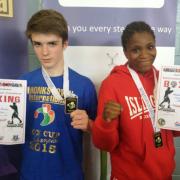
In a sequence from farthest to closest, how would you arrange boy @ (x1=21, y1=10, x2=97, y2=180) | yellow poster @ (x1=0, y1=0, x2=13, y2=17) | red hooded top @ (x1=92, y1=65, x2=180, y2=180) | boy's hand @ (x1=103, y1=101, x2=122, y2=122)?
yellow poster @ (x1=0, y1=0, x2=13, y2=17)
boy @ (x1=21, y1=10, x2=97, y2=180)
red hooded top @ (x1=92, y1=65, x2=180, y2=180)
boy's hand @ (x1=103, y1=101, x2=122, y2=122)

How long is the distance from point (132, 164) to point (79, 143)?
0.31 metres

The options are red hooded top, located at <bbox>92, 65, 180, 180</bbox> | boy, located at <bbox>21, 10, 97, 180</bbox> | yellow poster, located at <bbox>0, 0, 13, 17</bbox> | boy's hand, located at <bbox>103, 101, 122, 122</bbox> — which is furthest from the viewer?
yellow poster, located at <bbox>0, 0, 13, 17</bbox>

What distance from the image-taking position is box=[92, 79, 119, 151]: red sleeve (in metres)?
1.25

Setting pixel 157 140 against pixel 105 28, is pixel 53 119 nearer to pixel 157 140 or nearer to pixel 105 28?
pixel 157 140

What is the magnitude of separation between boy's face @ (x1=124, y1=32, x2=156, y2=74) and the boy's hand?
0.23 meters

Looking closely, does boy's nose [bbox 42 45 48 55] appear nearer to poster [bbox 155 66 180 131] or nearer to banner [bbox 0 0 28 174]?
banner [bbox 0 0 28 174]

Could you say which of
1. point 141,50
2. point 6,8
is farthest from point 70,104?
point 6,8

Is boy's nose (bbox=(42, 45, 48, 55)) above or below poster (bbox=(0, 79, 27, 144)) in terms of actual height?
above

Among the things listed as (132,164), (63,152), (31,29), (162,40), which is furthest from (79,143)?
(162,40)

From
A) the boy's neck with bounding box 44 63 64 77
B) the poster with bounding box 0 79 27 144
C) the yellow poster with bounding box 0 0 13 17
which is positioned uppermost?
the yellow poster with bounding box 0 0 13 17

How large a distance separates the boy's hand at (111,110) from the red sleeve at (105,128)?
40mm

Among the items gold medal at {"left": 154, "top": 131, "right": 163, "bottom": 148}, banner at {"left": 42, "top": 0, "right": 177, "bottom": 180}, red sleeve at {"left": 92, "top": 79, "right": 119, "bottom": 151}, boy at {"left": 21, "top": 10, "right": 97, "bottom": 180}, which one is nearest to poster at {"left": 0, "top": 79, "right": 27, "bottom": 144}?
boy at {"left": 21, "top": 10, "right": 97, "bottom": 180}

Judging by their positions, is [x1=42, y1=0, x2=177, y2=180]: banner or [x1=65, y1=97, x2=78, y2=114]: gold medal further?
[x1=42, y1=0, x2=177, y2=180]: banner

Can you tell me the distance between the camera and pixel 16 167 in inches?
69.6
